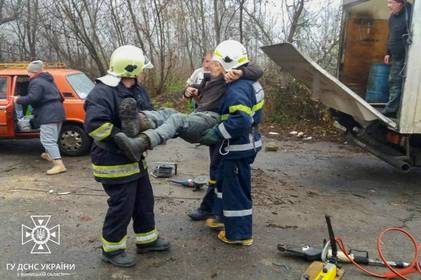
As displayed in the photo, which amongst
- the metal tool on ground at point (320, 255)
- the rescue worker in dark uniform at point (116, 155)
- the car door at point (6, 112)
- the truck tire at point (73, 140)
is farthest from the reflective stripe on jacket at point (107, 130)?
the car door at point (6, 112)

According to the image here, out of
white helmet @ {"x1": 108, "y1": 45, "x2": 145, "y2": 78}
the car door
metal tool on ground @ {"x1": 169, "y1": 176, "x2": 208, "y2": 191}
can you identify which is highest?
white helmet @ {"x1": 108, "y1": 45, "x2": 145, "y2": 78}

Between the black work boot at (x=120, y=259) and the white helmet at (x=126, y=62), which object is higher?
the white helmet at (x=126, y=62)

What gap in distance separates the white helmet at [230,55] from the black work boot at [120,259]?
1851 mm

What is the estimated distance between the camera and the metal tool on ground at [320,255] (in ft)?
11.6

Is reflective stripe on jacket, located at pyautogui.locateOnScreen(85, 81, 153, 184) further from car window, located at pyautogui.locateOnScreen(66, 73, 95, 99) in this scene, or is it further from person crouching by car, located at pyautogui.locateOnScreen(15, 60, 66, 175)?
car window, located at pyautogui.locateOnScreen(66, 73, 95, 99)

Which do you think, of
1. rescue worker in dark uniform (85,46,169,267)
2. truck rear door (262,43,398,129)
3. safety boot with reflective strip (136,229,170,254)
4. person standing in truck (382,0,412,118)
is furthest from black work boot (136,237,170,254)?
person standing in truck (382,0,412,118)

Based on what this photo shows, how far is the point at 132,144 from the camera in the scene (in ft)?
9.84

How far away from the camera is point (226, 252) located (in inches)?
149

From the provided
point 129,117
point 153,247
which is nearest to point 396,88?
point 153,247

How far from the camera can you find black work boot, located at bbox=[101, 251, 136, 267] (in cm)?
346

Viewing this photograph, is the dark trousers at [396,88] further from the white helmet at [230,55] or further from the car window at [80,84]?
the car window at [80,84]

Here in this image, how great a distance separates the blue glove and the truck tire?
4020 millimetres

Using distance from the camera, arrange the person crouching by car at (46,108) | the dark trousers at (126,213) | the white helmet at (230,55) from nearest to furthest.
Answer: the dark trousers at (126,213) → the white helmet at (230,55) → the person crouching by car at (46,108)

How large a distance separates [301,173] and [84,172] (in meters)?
3.33
